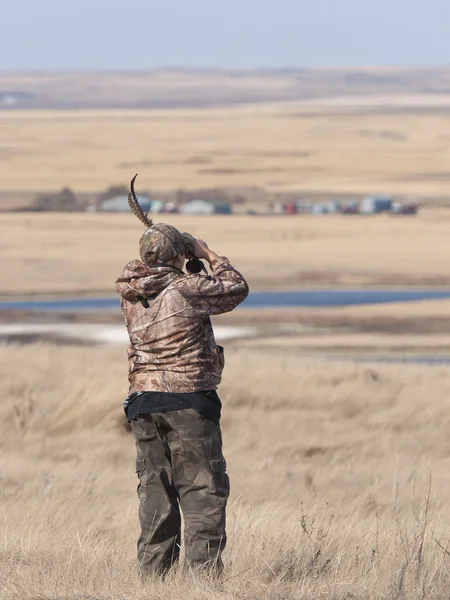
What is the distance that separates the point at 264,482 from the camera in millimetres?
10781

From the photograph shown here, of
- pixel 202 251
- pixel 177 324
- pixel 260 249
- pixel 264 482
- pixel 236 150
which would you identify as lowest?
pixel 260 249

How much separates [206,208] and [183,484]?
57.4m

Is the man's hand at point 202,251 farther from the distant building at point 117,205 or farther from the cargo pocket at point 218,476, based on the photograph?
the distant building at point 117,205

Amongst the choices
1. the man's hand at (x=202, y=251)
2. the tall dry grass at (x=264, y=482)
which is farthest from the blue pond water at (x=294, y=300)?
the man's hand at (x=202, y=251)

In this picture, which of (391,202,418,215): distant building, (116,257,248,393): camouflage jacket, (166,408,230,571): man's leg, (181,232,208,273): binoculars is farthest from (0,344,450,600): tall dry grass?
(391,202,418,215): distant building

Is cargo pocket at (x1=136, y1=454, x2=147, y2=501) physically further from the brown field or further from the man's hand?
the brown field

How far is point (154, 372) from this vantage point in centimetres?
564

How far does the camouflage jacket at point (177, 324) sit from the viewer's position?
561 cm

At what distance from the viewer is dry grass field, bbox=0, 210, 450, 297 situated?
118ft

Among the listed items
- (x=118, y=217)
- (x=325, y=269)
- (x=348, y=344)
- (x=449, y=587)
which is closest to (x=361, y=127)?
(x=118, y=217)

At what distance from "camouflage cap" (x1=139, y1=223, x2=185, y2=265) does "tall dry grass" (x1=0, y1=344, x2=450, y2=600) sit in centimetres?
138

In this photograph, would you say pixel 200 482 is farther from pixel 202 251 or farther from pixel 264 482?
pixel 264 482

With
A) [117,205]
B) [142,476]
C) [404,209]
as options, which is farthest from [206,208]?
[142,476]

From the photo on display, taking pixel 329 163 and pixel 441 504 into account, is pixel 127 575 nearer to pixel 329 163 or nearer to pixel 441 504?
pixel 441 504
